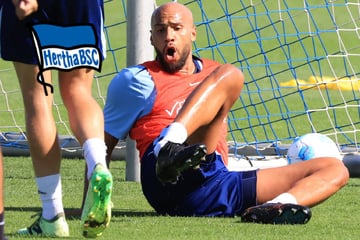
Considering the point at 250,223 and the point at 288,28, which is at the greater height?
the point at 250,223

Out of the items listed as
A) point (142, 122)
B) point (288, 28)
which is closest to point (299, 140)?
point (142, 122)

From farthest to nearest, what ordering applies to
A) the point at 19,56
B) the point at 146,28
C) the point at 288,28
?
the point at 288,28
the point at 146,28
the point at 19,56

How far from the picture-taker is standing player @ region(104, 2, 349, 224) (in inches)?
215

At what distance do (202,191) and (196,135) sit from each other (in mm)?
323

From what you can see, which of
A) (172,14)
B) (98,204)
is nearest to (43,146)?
(98,204)

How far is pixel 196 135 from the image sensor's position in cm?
559

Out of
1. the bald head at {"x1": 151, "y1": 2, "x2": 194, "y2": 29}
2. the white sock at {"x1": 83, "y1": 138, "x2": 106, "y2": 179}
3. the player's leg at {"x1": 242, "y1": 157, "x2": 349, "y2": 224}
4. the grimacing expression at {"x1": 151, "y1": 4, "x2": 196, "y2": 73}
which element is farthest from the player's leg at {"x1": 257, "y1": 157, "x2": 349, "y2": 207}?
the white sock at {"x1": 83, "y1": 138, "x2": 106, "y2": 179}

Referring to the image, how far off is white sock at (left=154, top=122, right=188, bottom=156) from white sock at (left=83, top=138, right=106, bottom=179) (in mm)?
398

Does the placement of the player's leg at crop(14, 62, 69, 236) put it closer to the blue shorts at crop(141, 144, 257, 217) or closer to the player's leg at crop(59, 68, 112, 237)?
the player's leg at crop(59, 68, 112, 237)

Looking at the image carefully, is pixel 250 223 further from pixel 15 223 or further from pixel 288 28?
pixel 288 28

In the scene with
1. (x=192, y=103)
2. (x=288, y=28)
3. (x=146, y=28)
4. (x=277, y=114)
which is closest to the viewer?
(x=192, y=103)

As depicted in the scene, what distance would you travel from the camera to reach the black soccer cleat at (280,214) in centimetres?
541

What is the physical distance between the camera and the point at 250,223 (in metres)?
5.50

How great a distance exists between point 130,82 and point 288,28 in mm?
11608
